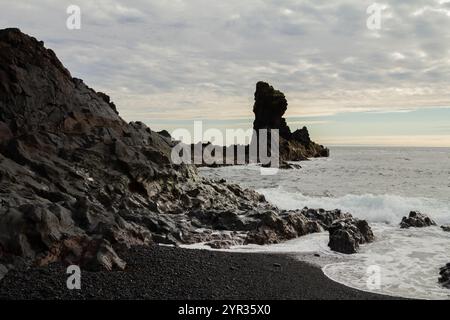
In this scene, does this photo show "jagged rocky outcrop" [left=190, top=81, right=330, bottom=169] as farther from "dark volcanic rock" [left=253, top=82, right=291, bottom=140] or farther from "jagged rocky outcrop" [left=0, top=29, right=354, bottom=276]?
"jagged rocky outcrop" [left=0, top=29, right=354, bottom=276]

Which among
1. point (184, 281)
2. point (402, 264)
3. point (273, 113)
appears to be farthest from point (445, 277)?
point (273, 113)

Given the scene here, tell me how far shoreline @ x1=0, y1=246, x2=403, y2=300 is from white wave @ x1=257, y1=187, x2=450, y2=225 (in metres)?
12.9

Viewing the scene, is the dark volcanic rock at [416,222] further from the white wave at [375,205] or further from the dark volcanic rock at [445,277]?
the dark volcanic rock at [445,277]

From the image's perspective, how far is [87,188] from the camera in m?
18.8

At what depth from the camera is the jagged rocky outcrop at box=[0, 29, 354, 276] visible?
12.2 metres

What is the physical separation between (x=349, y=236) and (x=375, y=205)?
11.5 m

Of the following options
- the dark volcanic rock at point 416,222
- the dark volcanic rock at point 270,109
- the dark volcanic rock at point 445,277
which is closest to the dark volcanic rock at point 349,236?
the dark volcanic rock at point 445,277

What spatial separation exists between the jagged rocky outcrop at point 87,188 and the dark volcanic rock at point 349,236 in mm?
2114

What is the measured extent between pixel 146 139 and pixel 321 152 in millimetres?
97901

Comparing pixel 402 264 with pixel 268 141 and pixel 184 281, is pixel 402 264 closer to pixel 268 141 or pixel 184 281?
pixel 184 281

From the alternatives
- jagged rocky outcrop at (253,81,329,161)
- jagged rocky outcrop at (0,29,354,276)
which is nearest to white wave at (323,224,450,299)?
jagged rocky outcrop at (0,29,354,276)

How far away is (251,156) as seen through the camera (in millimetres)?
88938
